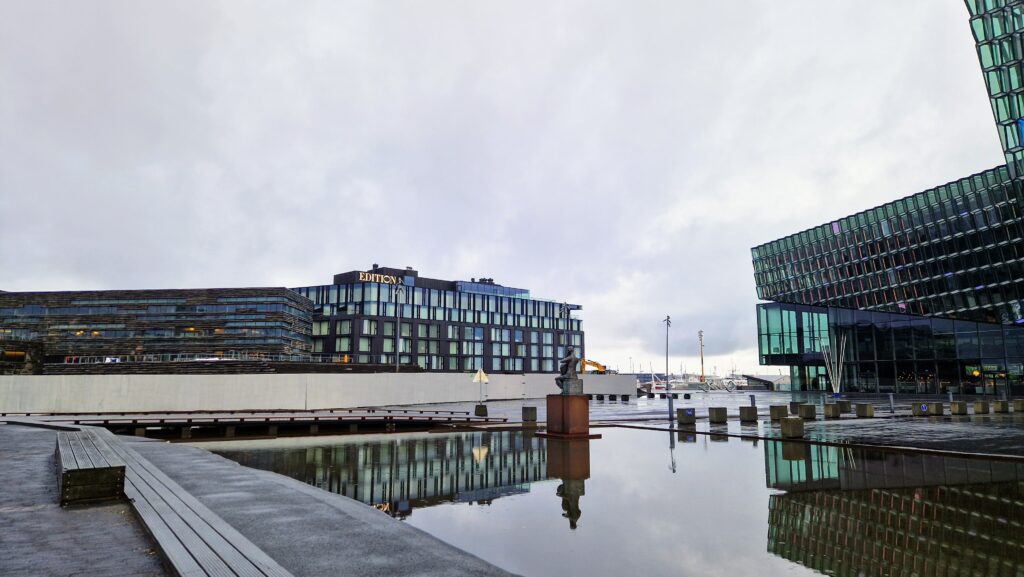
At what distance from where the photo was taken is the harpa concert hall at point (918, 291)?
6675 centimetres

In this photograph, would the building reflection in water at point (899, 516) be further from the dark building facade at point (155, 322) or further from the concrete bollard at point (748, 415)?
the dark building facade at point (155, 322)

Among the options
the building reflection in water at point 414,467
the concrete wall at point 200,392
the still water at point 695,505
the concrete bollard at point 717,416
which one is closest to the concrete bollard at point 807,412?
the concrete bollard at point 717,416

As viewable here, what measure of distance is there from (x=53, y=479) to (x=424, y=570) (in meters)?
10.0

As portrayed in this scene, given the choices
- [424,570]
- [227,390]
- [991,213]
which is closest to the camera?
[424,570]

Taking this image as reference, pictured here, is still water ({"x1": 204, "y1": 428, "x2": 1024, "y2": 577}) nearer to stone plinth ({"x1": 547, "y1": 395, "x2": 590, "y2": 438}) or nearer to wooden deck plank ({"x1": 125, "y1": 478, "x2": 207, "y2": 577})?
stone plinth ({"x1": 547, "y1": 395, "x2": 590, "y2": 438})

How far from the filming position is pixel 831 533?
31.3 feet

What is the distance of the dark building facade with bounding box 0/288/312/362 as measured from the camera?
102 meters

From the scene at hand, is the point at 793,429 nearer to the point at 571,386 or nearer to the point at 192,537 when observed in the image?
the point at 571,386

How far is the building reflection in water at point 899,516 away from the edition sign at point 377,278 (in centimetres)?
10564

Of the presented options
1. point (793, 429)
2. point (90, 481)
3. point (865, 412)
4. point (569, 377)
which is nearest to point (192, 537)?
point (90, 481)

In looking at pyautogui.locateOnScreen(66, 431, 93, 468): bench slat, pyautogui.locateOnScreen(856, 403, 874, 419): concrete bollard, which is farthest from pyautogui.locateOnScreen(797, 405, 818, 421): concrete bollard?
pyautogui.locateOnScreen(66, 431, 93, 468): bench slat

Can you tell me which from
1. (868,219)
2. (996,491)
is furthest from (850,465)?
(868,219)

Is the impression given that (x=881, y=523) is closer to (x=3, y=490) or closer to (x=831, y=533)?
(x=831, y=533)

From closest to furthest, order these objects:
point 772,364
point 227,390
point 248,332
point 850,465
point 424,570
Answer: point 424,570, point 850,465, point 227,390, point 772,364, point 248,332
